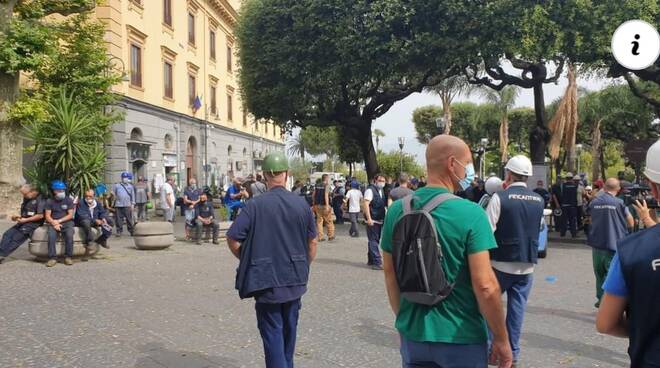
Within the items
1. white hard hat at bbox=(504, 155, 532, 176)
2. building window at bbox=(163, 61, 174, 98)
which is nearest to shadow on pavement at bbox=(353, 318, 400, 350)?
white hard hat at bbox=(504, 155, 532, 176)

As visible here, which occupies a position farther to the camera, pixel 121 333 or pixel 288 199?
pixel 121 333

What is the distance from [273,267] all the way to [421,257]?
5.09 feet

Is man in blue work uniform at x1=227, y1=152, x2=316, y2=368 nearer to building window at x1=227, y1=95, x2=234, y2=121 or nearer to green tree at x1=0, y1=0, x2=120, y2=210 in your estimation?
green tree at x1=0, y1=0, x2=120, y2=210

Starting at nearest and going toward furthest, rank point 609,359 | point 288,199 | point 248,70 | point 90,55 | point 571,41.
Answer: point 288,199
point 609,359
point 571,41
point 90,55
point 248,70

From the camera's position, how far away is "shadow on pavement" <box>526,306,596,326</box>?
20.9ft

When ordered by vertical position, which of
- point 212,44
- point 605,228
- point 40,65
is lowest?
point 605,228

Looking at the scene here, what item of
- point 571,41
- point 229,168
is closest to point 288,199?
point 571,41

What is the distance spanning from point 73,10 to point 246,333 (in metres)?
14.9

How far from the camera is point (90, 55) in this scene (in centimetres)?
1677

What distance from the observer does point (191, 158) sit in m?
32.3

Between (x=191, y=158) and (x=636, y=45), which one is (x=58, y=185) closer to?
(x=636, y=45)

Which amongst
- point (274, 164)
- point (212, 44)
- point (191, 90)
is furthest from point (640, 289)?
point (212, 44)

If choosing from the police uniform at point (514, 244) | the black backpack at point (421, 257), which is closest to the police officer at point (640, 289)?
the black backpack at point (421, 257)

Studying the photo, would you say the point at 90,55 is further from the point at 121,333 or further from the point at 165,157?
the point at 121,333
